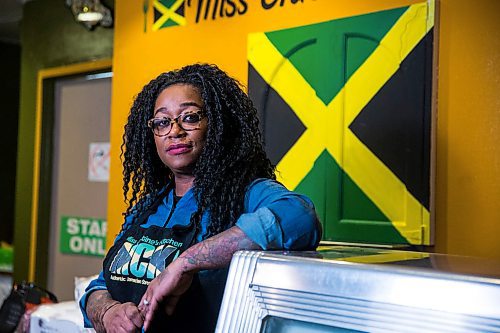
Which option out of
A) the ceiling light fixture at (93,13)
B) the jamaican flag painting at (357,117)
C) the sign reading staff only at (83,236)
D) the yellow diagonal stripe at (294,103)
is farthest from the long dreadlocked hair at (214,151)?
the sign reading staff only at (83,236)

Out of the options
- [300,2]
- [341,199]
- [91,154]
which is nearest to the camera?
[341,199]

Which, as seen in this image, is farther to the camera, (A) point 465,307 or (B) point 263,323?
(B) point 263,323

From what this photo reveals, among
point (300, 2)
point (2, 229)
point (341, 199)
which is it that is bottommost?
point (2, 229)

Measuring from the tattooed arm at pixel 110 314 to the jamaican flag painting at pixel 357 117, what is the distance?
1178mm

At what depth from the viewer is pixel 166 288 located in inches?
50.4

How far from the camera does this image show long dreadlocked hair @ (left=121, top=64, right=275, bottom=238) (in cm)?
153

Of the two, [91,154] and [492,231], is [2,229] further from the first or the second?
[492,231]

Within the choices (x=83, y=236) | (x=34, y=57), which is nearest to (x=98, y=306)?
(x=83, y=236)

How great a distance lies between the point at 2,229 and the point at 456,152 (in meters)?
5.58

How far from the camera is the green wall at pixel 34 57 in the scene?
4.79 metres

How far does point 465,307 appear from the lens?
2.73ft

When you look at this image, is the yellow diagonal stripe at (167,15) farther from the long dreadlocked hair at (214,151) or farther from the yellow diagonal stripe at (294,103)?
the long dreadlocked hair at (214,151)

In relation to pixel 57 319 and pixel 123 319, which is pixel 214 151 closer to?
pixel 123 319

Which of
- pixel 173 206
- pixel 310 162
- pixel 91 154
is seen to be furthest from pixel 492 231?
pixel 91 154
